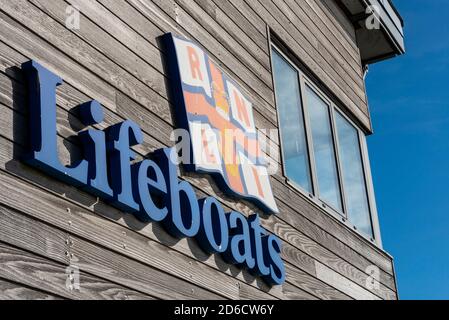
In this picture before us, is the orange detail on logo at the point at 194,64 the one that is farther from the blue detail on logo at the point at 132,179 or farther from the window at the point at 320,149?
the window at the point at 320,149

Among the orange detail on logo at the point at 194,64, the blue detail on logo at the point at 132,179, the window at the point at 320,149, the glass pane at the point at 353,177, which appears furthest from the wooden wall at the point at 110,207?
the glass pane at the point at 353,177

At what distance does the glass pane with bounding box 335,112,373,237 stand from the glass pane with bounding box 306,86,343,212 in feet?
0.63

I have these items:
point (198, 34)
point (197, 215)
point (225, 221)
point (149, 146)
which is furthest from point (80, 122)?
point (198, 34)

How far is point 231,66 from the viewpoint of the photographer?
204 inches

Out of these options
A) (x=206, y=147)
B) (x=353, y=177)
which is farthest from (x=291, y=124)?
(x=206, y=147)

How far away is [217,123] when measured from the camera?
456cm

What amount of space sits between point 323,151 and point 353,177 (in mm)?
714

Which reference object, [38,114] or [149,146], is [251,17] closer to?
[149,146]

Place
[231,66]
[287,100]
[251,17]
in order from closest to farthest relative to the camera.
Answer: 1. [231,66]
2. [251,17]
3. [287,100]

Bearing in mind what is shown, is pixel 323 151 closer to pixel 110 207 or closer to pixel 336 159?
pixel 336 159

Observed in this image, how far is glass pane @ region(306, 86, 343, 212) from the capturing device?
639 cm

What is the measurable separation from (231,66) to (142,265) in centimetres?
199

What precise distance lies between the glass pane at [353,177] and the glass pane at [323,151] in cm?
19

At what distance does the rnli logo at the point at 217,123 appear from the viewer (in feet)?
14.0
